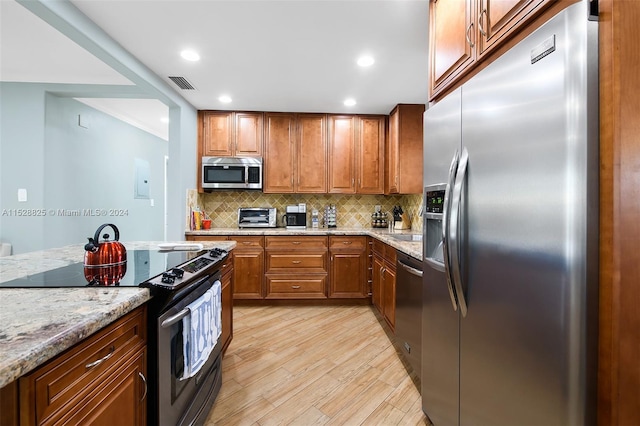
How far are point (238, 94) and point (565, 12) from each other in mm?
2922

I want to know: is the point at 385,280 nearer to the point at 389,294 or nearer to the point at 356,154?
the point at 389,294

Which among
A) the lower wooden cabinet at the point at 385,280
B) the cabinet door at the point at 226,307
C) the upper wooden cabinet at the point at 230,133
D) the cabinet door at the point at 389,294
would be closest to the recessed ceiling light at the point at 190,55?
the upper wooden cabinet at the point at 230,133

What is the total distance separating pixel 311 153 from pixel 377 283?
1.81 meters

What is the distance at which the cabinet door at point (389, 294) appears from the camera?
2.46m

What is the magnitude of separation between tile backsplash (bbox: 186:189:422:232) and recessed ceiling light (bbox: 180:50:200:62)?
1.74 meters

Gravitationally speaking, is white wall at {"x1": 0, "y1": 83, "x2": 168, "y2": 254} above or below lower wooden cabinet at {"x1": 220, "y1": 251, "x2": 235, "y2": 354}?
above

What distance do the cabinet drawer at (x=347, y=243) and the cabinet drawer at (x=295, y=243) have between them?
10cm

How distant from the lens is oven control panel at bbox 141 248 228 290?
3.59ft

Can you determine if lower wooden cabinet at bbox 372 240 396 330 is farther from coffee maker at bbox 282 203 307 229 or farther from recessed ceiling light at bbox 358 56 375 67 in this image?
recessed ceiling light at bbox 358 56 375 67

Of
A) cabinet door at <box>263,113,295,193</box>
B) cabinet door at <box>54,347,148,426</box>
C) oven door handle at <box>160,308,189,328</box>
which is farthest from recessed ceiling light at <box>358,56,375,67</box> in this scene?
cabinet door at <box>54,347,148,426</box>

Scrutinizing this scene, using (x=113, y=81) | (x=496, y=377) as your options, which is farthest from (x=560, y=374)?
(x=113, y=81)

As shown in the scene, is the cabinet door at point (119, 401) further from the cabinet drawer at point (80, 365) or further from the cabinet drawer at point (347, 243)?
the cabinet drawer at point (347, 243)

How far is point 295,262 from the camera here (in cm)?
341

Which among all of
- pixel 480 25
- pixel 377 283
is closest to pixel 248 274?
pixel 377 283
